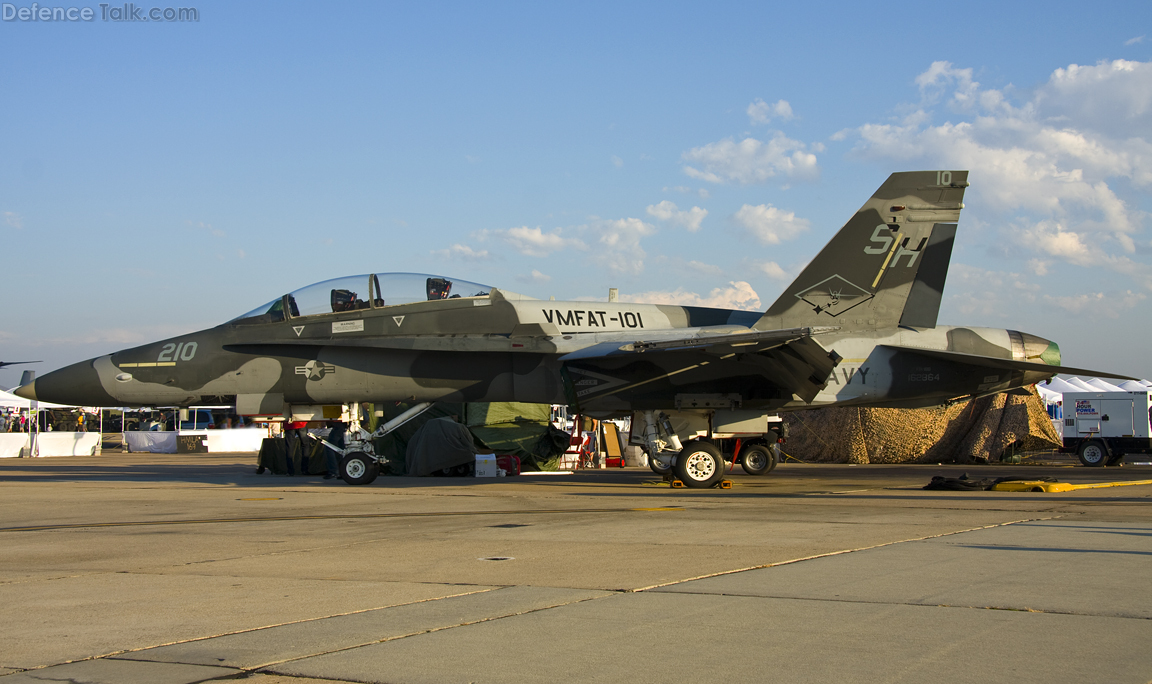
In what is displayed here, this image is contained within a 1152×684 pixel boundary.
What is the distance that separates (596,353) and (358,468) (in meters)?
4.93

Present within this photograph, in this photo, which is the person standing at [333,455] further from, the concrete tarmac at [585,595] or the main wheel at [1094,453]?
the main wheel at [1094,453]

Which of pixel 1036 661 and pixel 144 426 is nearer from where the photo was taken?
pixel 1036 661

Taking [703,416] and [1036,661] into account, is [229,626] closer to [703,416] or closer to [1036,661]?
[1036,661]

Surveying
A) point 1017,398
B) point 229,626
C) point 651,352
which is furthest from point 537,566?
point 1017,398

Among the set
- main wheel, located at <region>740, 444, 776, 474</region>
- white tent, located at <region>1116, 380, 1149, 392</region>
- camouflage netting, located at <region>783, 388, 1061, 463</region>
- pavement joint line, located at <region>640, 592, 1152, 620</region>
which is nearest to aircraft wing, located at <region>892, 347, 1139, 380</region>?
main wheel, located at <region>740, 444, 776, 474</region>

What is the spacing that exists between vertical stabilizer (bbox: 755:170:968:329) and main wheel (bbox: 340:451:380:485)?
725 centimetres

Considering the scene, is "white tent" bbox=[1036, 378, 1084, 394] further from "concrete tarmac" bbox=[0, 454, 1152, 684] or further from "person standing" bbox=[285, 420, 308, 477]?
"concrete tarmac" bbox=[0, 454, 1152, 684]

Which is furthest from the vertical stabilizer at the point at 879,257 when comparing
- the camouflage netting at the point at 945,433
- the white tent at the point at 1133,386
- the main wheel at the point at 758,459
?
the white tent at the point at 1133,386

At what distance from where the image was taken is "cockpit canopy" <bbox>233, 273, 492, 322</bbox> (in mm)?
14797

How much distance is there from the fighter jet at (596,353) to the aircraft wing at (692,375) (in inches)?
1.1

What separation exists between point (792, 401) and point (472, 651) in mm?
12156

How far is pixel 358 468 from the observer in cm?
1590

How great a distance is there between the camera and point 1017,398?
27969mm

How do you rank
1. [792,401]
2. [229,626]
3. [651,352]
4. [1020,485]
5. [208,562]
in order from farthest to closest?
[792,401] → [651,352] → [1020,485] → [208,562] → [229,626]
